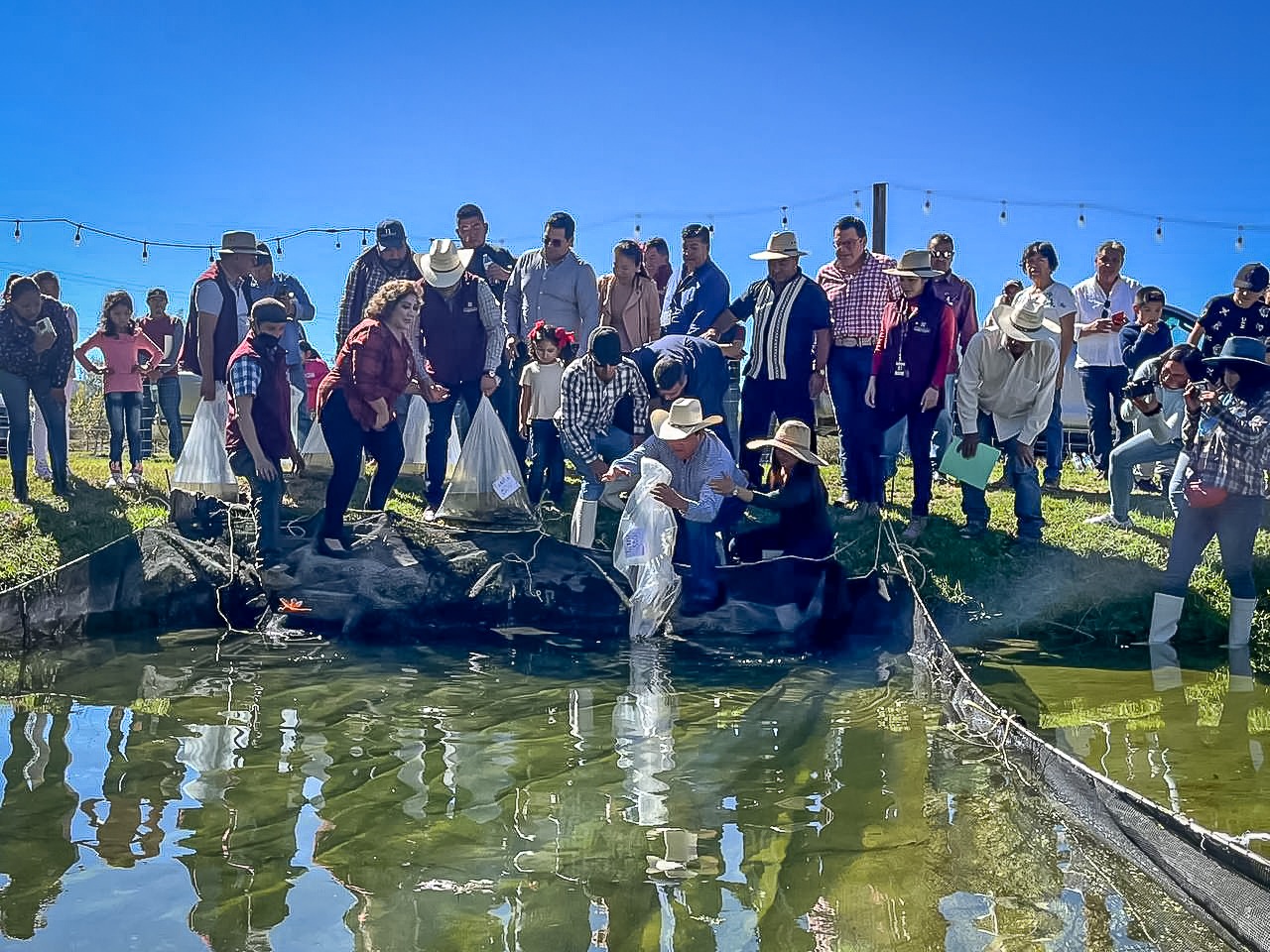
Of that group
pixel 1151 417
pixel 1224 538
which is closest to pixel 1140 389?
pixel 1151 417

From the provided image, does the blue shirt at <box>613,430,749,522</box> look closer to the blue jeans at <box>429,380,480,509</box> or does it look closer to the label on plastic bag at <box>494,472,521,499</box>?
the label on plastic bag at <box>494,472,521,499</box>

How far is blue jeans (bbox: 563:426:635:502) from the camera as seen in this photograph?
8.57 meters

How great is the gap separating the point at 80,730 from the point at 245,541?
2531 millimetres

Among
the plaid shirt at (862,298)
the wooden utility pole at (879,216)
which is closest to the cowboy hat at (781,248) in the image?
the plaid shirt at (862,298)

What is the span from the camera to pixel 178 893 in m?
3.96

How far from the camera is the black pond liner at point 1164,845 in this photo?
3.35 metres

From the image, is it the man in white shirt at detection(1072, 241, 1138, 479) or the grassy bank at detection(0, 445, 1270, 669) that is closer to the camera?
the grassy bank at detection(0, 445, 1270, 669)

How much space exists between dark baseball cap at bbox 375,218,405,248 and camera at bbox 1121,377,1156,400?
5658 mm

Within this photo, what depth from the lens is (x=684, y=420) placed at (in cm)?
779

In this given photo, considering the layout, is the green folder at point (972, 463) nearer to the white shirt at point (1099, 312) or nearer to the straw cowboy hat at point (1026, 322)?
the straw cowboy hat at point (1026, 322)

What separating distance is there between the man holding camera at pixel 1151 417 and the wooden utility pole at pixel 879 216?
30.0ft

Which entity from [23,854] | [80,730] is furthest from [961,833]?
[80,730]

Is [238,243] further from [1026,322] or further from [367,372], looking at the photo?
[1026,322]

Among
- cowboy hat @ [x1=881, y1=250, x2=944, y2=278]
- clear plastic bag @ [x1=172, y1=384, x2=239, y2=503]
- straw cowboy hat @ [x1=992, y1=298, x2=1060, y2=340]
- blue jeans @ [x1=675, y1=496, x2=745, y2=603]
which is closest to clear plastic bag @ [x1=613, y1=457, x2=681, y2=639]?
blue jeans @ [x1=675, y1=496, x2=745, y2=603]
